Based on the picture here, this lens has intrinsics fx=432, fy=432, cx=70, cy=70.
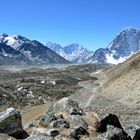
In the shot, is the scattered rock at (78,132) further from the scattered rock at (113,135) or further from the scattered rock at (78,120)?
the scattered rock at (113,135)

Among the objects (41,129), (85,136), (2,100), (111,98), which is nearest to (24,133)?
(41,129)

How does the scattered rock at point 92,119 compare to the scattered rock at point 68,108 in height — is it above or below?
below

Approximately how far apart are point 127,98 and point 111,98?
832cm

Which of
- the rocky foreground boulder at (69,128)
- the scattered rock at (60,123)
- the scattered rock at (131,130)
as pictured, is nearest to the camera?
the rocky foreground boulder at (69,128)

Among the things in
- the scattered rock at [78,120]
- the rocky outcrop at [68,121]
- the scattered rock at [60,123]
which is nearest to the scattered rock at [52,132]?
the rocky outcrop at [68,121]

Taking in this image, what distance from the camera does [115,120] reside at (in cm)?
2877

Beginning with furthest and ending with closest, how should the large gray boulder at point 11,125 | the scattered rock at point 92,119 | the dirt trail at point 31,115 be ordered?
the dirt trail at point 31,115 → the scattered rock at point 92,119 → the large gray boulder at point 11,125

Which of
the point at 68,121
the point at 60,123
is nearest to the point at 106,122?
the point at 68,121

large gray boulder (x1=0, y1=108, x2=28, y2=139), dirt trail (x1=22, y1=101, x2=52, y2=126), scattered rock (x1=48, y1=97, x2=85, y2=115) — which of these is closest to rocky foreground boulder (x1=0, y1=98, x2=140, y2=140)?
large gray boulder (x1=0, y1=108, x2=28, y2=139)

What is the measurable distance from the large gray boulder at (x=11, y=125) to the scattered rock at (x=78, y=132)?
10.1 feet

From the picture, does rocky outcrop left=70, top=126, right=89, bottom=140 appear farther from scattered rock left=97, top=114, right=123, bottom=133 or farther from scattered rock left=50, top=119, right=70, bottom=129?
scattered rock left=97, top=114, right=123, bottom=133

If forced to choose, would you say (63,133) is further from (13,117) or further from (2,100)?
(2,100)

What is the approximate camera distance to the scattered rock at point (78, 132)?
2530cm

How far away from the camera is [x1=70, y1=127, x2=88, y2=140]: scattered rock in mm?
25298
